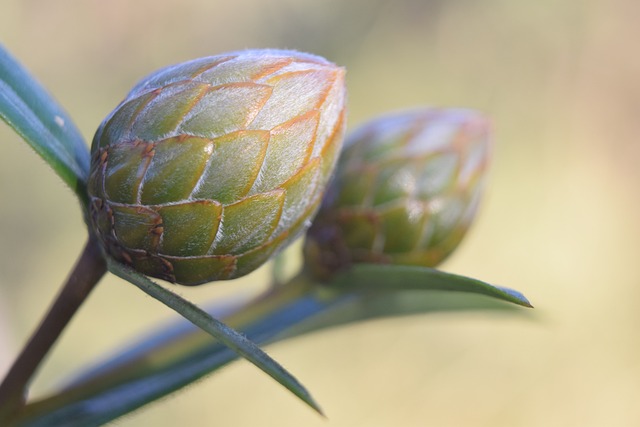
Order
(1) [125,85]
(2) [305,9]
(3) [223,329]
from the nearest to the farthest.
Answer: (3) [223,329] → (1) [125,85] → (2) [305,9]

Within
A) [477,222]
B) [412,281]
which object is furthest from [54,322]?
[477,222]

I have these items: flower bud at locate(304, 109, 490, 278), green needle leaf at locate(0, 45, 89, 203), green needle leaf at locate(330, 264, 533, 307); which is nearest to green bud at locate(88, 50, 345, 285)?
green needle leaf at locate(0, 45, 89, 203)

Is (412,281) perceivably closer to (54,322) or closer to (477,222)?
(54,322)

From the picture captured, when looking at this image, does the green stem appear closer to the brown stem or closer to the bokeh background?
the brown stem

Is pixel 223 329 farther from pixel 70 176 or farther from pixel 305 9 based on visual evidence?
pixel 305 9

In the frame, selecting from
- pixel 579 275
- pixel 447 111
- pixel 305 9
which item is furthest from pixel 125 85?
pixel 447 111
